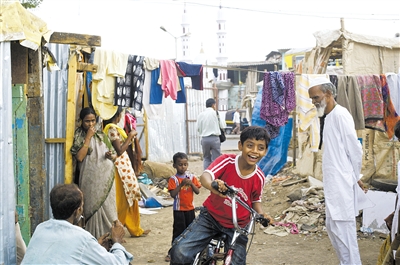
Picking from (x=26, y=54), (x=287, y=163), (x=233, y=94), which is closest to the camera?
(x=26, y=54)

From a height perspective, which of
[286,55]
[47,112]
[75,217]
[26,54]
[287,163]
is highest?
[286,55]

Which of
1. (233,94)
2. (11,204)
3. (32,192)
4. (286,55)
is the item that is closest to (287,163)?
(32,192)

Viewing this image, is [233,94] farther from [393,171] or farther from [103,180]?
[103,180]

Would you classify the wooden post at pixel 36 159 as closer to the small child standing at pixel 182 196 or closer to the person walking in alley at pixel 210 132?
the small child standing at pixel 182 196

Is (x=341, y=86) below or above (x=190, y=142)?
above

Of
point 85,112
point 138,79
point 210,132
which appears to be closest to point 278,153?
point 210,132

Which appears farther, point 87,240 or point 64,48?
point 64,48

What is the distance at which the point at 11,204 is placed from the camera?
3701mm

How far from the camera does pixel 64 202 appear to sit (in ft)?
10.6

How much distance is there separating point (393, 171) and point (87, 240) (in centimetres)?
857

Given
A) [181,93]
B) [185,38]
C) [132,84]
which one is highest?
[185,38]

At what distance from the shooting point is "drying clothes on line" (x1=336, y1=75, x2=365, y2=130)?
840 centimetres

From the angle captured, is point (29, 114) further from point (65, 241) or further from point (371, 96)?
point (371, 96)

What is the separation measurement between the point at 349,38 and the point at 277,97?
2677 millimetres
